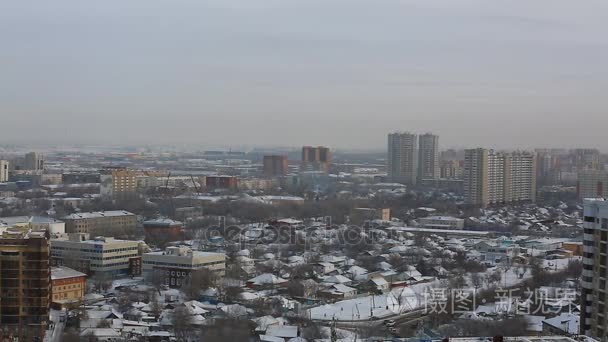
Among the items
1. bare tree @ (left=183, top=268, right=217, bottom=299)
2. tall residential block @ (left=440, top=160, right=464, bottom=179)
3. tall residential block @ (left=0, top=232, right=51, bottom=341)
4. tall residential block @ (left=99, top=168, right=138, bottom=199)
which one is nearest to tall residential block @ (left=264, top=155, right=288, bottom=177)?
tall residential block @ (left=440, top=160, right=464, bottom=179)

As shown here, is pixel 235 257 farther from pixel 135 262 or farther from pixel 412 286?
pixel 412 286

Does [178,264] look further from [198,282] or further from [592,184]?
[592,184]

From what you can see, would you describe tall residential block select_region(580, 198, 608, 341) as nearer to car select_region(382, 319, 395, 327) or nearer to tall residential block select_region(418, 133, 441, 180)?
car select_region(382, 319, 395, 327)

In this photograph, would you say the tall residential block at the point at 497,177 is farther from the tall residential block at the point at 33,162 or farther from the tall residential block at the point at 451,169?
the tall residential block at the point at 33,162

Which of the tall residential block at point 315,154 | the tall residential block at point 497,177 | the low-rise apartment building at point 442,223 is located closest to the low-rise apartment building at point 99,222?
the low-rise apartment building at point 442,223

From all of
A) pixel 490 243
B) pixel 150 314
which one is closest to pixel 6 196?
pixel 490 243
